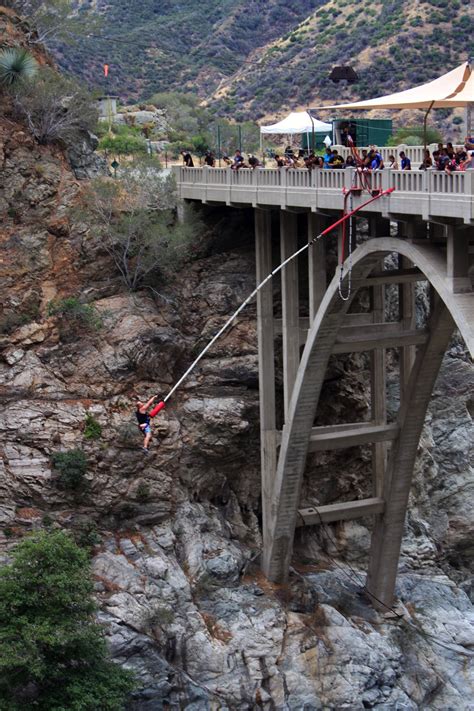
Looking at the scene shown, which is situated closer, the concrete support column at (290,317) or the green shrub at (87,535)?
the green shrub at (87,535)

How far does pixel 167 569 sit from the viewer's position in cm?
3003

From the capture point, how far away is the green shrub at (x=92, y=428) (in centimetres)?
3122

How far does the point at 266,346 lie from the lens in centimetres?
3347

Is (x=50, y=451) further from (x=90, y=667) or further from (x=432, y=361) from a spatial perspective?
(x=432, y=361)

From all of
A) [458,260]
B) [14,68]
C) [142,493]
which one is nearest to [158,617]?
[142,493]

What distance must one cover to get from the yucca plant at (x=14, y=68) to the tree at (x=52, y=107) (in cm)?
30

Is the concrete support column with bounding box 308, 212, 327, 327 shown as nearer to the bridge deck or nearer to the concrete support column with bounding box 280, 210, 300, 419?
the bridge deck

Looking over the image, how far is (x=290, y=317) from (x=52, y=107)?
9988 mm

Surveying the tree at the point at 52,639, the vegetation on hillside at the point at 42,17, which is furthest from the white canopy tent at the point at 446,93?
the vegetation on hillside at the point at 42,17

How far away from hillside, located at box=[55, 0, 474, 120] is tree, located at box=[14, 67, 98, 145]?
32.5 m

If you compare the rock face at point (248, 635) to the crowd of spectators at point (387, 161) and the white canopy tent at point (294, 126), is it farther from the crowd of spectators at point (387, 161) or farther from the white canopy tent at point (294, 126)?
the white canopy tent at point (294, 126)

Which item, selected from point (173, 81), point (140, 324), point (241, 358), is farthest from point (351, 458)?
point (173, 81)

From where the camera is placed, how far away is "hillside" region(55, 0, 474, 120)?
68375mm

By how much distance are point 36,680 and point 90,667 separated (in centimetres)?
116
